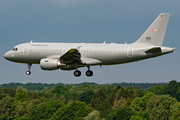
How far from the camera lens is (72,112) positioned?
189 meters

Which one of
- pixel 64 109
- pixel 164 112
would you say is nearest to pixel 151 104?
pixel 164 112

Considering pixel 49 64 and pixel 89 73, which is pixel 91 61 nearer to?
pixel 89 73

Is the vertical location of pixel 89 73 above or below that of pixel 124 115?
above

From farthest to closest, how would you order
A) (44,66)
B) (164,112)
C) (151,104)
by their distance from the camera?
1. (151,104)
2. (164,112)
3. (44,66)

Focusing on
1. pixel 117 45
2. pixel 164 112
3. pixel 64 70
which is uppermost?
pixel 117 45

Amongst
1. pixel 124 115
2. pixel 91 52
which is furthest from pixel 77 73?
pixel 124 115

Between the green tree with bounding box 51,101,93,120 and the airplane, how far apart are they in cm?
11663

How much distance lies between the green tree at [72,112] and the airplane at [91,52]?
11663cm

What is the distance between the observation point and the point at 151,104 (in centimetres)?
19300

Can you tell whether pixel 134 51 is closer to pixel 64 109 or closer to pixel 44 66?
pixel 44 66

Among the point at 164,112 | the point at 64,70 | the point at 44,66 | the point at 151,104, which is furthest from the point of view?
the point at 151,104

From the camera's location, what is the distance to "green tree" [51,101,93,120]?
619ft

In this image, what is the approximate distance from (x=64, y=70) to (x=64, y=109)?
118m

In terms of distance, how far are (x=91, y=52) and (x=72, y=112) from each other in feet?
398
